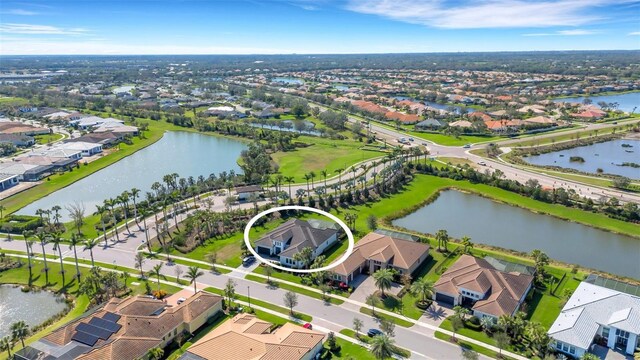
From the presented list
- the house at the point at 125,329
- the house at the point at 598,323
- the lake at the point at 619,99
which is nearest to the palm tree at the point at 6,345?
the house at the point at 125,329

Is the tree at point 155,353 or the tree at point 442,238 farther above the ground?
the tree at point 442,238

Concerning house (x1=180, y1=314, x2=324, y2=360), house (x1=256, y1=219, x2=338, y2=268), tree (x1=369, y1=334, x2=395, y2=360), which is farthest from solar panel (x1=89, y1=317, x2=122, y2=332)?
tree (x1=369, y1=334, x2=395, y2=360)

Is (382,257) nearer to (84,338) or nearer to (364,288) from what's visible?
(364,288)

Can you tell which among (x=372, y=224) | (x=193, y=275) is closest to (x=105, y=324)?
(x=193, y=275)

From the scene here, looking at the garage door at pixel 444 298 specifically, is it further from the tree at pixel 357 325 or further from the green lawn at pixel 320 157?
the green lawn at pixel 320 157

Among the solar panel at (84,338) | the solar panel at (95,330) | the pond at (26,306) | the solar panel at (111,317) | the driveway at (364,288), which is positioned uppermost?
the solar panel at (111,317)

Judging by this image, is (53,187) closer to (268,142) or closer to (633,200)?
(268,142)
